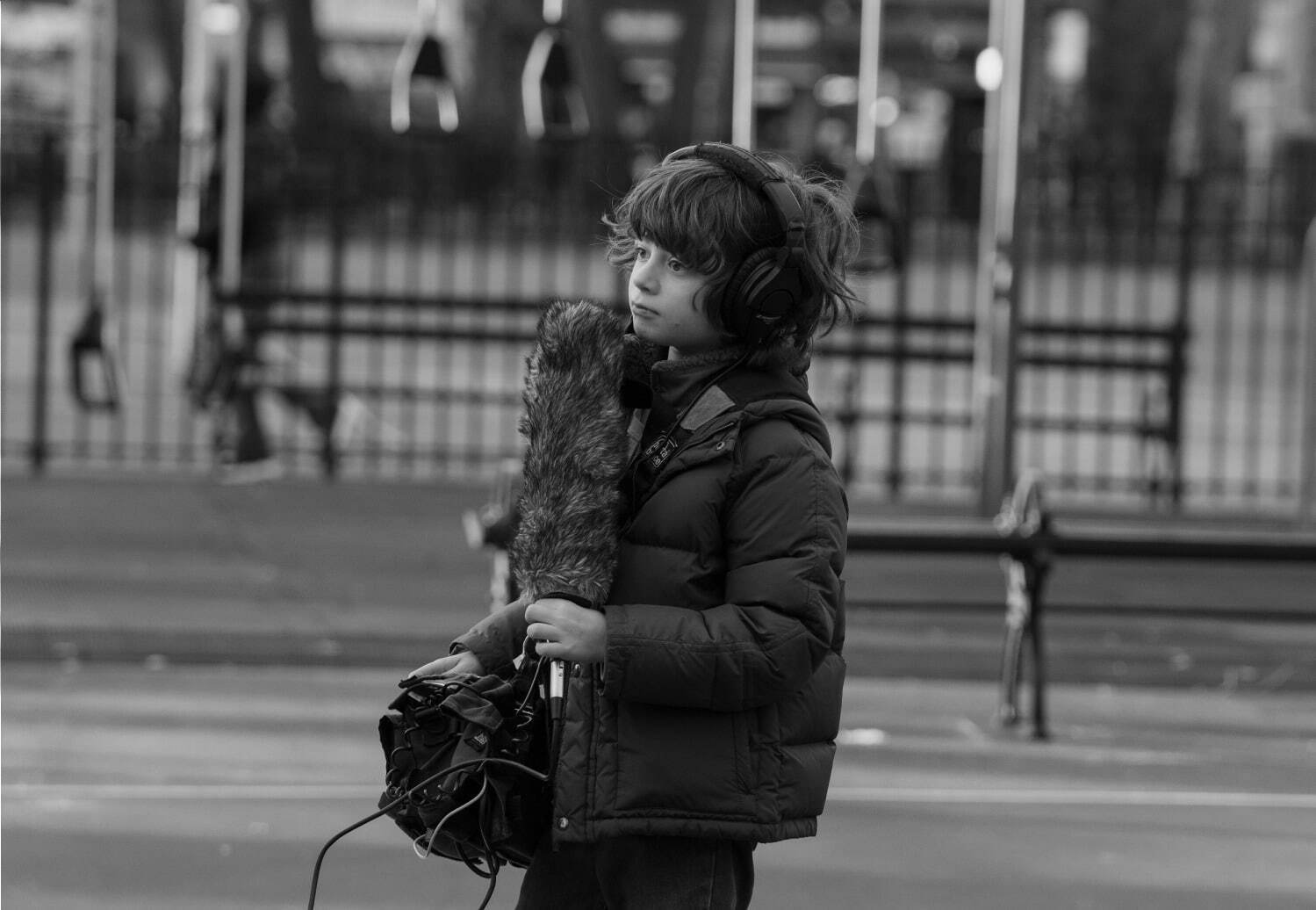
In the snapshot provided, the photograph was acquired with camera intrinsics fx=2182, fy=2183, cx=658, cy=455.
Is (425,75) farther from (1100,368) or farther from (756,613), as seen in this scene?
(756,613)

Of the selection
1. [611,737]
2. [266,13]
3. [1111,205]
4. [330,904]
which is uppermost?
[266,13]

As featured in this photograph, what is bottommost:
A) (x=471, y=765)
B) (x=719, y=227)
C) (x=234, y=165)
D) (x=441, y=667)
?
(x=471, y=765)

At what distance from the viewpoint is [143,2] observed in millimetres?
45062

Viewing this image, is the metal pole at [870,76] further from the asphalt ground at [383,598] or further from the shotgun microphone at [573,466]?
the shotgun microphone at [573,466]

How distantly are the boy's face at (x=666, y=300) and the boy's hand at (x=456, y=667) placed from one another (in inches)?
22.3

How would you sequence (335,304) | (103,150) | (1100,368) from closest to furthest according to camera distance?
(1100,368), (335,304), (103,150)

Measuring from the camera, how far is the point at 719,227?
124 inches

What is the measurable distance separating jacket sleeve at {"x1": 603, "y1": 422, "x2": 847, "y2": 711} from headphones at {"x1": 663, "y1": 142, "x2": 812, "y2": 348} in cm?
17

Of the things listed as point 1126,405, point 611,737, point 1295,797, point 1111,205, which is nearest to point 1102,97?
point 1126,405

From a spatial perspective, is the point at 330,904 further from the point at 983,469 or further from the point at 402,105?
the point at 983,469

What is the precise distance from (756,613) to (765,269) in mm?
497

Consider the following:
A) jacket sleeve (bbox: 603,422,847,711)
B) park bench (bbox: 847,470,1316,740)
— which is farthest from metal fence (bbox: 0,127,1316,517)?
jacket sleeve (bbox: 603,422,847,711)

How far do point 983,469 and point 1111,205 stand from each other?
2683mm

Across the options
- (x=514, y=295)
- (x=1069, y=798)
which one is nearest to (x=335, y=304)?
(x=514, y=295)
